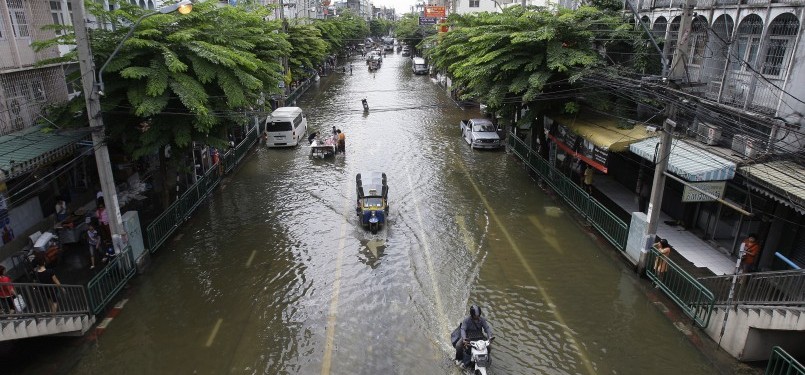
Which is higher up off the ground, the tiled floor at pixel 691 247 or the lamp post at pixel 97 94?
the lamp post at pixel 97 94

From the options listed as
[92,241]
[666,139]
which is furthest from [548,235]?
[92,241]

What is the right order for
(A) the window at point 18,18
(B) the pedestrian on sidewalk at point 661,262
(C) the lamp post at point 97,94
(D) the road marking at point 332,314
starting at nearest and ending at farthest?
(D) the road marking at point 332,314
(C) the lamp post at point 97,94
(B) the pedestrian on sidewalk at point 661,262
(A) the window at point 18,18

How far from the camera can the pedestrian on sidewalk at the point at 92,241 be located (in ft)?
46.4

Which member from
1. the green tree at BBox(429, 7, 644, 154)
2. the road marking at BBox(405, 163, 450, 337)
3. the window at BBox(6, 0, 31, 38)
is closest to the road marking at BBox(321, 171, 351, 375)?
the road marking at BBox(405, 163, 450, 337)

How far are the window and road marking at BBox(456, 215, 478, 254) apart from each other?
1551 centimetres

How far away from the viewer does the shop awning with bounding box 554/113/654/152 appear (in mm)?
15984

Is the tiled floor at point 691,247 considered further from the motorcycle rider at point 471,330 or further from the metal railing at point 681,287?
the motorcycle rider at point 471,330

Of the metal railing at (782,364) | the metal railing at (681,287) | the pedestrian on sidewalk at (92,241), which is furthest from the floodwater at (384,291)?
the pedestrian on sidewalk at (92,241)

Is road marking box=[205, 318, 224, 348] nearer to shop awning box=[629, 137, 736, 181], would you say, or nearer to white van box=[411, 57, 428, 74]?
shop awning box=[629, 137, 736, 181]

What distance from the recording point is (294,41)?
4175cm

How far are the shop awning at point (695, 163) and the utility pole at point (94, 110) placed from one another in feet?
48.4

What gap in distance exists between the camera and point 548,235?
54.8ft

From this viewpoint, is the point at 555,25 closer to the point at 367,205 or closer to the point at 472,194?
the point at 472,194

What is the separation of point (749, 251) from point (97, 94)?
17030 mm
